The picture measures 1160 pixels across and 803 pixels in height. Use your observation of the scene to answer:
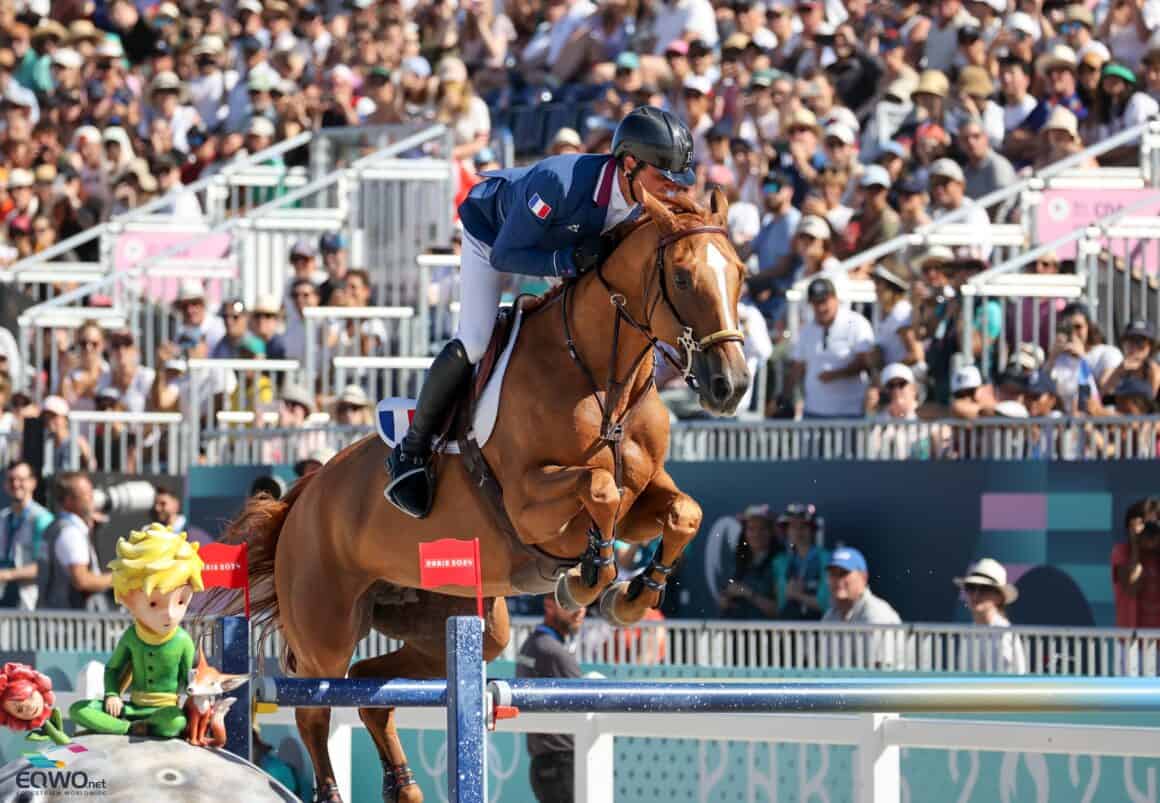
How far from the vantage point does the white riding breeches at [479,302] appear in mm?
7730

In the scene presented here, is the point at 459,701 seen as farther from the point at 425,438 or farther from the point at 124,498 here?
the point at 124,498

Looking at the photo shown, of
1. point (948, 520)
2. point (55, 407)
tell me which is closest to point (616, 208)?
point (948, 520)

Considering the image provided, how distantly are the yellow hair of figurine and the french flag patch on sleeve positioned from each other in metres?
2.15

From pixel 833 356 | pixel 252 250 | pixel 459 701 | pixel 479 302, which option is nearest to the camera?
pixel 459 701

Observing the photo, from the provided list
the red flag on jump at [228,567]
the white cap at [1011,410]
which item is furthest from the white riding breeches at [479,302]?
the white cap at [1011,410]

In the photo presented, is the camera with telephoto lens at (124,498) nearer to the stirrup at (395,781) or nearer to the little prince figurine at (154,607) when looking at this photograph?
the stirrup at (395,781)

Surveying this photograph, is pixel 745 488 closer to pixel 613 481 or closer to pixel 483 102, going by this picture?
pixel 613 481

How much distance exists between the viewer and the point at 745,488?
446 inches

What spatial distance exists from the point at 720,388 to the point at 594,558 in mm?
769

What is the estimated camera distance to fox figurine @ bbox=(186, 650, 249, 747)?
5.06 meters

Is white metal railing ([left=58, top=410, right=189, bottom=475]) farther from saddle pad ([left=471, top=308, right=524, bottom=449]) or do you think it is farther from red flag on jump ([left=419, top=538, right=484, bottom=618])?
red flag on jump ([left=419, top=538, right=484, bottom=618])

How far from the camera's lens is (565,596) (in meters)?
7.30

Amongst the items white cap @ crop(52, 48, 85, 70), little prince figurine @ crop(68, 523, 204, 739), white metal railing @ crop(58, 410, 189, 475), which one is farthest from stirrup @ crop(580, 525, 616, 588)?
white cap @ crop(52, 48, 85, 70)

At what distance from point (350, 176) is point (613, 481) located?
8.71m
